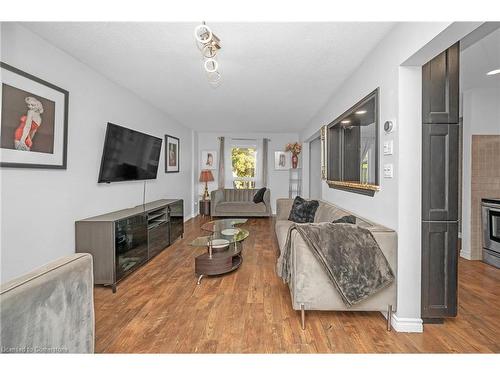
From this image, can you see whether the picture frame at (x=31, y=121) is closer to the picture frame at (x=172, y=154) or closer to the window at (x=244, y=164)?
the picture frame at (x=172, y=154)

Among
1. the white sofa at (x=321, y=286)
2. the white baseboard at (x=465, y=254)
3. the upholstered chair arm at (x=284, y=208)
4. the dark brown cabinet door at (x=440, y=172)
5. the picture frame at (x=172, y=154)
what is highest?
the picture frame at (x=172, y=154)

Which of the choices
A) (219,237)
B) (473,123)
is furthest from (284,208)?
(473,123)

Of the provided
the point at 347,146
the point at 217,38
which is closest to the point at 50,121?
the point at 217,38

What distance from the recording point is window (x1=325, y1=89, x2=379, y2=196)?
253 cm

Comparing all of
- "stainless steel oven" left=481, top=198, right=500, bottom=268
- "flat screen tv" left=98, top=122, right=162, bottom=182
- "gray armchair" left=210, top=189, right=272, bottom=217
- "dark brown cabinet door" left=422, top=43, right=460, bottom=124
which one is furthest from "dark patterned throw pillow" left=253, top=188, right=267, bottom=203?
"dark brown cabinet door" left=422, top=43, right=460, bottom=124

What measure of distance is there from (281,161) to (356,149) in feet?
→ 16.4

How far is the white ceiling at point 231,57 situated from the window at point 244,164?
11.8 feet

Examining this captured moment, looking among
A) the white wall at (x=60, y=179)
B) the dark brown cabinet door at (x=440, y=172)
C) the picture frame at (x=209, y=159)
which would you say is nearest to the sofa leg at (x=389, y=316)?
the dark brown cabinet door at (x=440, y=172)

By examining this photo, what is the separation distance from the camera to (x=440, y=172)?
6.50ft

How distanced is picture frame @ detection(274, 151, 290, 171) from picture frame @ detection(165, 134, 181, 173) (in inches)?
127

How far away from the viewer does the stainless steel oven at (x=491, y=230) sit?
3.33 meters

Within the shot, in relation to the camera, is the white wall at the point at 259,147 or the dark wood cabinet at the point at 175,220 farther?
the white wall at the point at 259,147

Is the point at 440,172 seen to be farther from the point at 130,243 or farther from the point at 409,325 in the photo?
the point at 130,243
